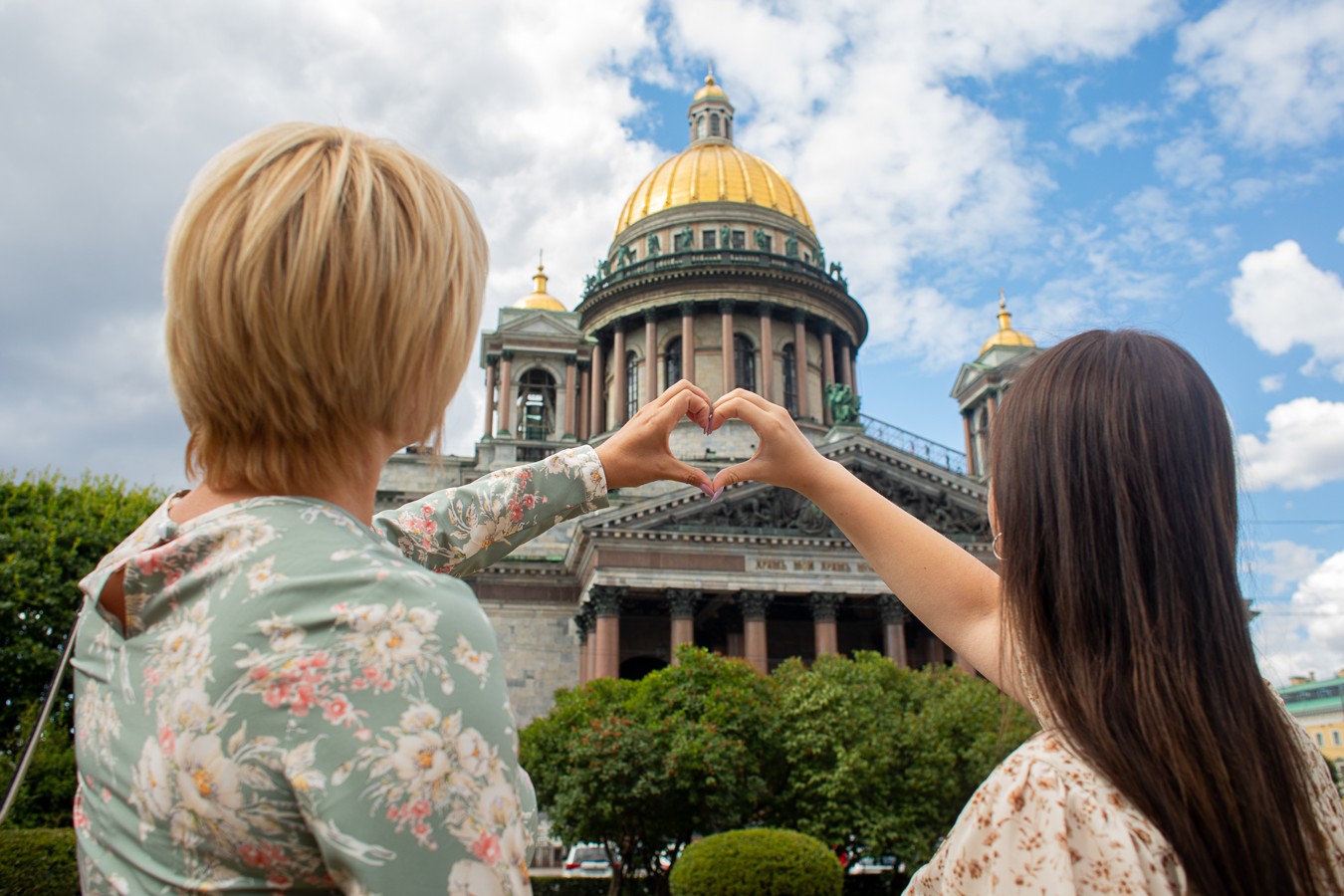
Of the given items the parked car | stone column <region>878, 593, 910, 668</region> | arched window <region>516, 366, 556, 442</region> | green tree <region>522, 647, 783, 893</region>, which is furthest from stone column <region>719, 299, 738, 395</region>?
green tree <region>522, 647, 783, 893</region>

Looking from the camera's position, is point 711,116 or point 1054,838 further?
point 711,116

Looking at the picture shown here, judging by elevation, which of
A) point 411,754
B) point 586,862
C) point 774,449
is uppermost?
point 774,449

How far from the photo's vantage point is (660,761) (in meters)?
21.2

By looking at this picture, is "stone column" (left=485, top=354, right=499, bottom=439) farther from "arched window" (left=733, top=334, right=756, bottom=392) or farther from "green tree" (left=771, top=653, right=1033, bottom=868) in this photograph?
"green tree" (left=771, top=653, right=1033, bottom=868)

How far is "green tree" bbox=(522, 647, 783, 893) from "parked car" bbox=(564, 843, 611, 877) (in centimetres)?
535

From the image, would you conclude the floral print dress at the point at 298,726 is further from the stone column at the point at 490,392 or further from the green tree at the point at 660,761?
the stone column at the point at 490,392

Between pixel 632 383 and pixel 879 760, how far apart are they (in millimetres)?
29165

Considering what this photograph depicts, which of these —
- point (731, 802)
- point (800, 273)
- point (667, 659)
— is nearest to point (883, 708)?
point (731, 802)

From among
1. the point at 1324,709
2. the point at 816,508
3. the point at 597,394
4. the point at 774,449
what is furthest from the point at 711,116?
the point at 1324,709

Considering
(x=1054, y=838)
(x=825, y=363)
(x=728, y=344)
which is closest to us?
(x=1054, y=838)

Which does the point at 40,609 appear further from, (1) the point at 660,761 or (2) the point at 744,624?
(2) the point at 744,624

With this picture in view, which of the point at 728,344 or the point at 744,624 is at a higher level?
the point at 728,344

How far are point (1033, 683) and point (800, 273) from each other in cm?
4688

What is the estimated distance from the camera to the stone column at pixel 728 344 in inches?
1770
